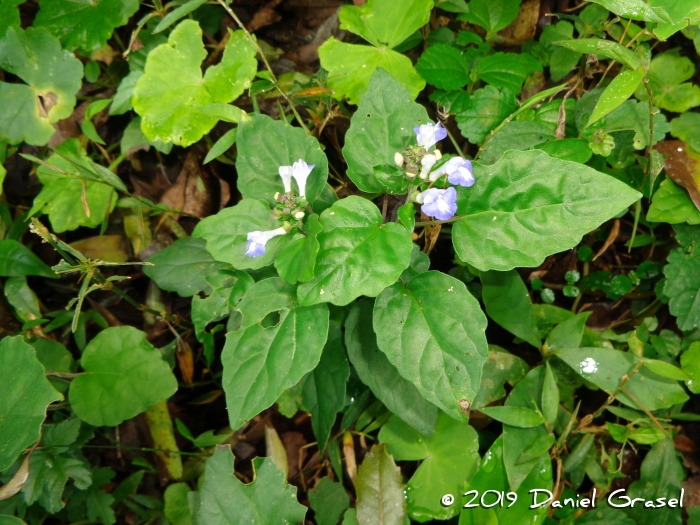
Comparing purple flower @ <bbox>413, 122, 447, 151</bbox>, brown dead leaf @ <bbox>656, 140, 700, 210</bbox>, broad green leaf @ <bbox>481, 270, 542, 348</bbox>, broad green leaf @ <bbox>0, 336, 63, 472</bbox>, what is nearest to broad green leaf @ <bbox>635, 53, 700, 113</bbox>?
brown dead leaf @ <bbox>656, 140, 700, 210</bbox>

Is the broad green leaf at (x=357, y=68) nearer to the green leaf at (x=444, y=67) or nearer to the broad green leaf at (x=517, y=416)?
the green leaf at (x=444, y=67)

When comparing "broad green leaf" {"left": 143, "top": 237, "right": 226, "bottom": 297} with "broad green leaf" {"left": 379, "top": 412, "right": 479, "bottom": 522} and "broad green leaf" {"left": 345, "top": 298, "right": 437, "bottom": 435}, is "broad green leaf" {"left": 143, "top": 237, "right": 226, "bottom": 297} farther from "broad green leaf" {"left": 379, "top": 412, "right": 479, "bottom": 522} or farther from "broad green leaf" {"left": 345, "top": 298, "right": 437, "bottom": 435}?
"broad green leaf" {"left": 379, "top": 412, "right": 479, "bottom": 522}

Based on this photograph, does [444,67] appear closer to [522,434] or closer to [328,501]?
[522,434]

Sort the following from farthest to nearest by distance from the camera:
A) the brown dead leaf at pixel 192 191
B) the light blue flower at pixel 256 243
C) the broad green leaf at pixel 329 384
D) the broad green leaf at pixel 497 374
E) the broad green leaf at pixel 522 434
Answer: the brown dead leaf at pixel 192 191, the broad green leaf at pixel 497 374, the broad green leaf at pixel 522 434, the broad green leaf at pixel 329 384, the light blue flower at pixel 256 243

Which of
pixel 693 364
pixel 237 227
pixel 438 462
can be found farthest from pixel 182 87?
pixel 693 364

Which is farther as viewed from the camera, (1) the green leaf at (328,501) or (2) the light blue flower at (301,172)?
(1) the green leaf at (328,501)

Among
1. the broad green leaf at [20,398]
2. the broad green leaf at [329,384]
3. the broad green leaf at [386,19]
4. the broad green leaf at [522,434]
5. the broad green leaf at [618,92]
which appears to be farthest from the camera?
the broad green leaf at [386,19]

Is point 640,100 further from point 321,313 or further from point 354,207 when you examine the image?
point 321,313

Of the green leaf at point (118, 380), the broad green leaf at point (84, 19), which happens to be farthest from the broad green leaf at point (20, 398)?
the broad green leaf at point (84, 19)
